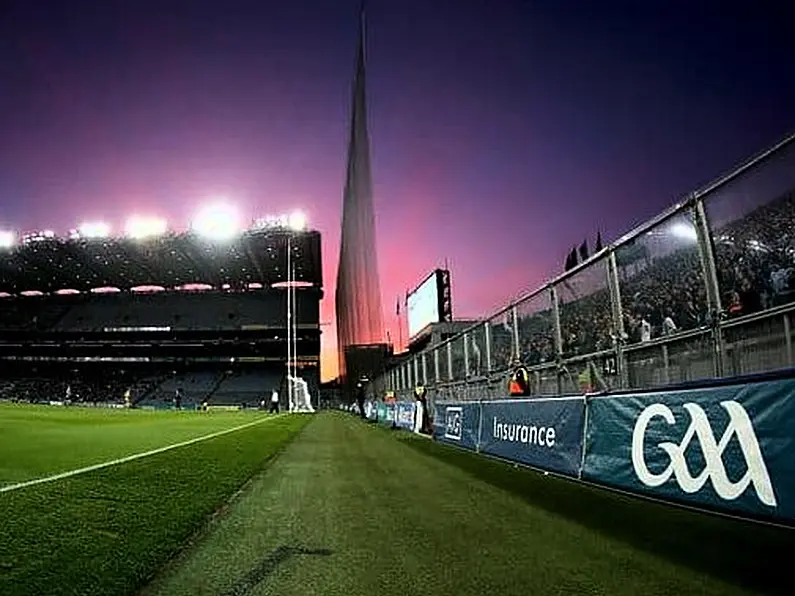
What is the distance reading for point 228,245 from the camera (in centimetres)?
6234

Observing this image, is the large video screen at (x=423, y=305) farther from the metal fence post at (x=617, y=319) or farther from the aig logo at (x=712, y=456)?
the aig logo at (x=712, y=456)

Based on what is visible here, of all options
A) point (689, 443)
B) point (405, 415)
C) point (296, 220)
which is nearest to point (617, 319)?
point (689, 443)

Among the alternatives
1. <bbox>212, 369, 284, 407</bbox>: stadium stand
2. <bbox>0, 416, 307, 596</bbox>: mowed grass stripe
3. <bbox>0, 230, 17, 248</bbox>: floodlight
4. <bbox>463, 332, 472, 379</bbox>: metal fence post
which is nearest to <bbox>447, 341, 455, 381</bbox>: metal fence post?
<bbox>463, 332, 472, 379</bbox>: metal fence post

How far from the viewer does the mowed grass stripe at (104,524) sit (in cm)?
329

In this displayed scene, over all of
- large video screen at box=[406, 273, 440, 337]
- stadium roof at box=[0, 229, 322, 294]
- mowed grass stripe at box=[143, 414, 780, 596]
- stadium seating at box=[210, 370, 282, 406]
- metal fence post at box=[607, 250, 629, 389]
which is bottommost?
mowed grass stripe at box=[143, 414, 780, 596]

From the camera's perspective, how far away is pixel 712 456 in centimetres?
460

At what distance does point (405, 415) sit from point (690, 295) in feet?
54.5

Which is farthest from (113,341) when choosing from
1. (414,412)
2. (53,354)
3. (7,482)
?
(7,482)

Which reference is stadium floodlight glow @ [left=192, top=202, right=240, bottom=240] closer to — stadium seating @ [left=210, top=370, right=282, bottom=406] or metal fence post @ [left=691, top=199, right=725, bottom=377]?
stadium seating @ [left=210, top=370, right=282, bottom=406]

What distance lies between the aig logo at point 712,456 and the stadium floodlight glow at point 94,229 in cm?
5967

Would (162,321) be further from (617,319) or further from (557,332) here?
(617,319)

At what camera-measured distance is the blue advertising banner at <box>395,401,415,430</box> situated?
20.7 meters

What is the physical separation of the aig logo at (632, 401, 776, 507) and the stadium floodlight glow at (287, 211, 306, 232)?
51368mm

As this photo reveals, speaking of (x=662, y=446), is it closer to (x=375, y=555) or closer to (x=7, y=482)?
(x=375, y=555)
